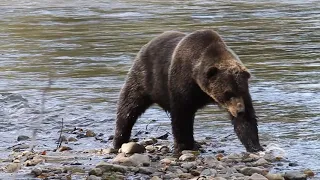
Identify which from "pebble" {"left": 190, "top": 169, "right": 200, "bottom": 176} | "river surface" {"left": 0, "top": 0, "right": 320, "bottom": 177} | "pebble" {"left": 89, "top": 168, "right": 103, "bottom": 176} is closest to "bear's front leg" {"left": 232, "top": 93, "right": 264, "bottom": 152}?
"river surface" {"left": 0, "top": 0, "right": 320, "bottom": 177}

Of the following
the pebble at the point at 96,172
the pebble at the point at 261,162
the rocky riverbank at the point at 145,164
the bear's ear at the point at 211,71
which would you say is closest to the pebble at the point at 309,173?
the rocky riverbank at the point at 145,164

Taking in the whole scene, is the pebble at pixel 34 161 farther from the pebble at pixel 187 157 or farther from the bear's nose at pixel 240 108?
the bear's nose at pixel 240 108

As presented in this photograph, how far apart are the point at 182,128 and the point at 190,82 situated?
490 mm

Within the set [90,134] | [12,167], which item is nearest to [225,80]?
[12,167]

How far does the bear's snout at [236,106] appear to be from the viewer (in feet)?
29.0

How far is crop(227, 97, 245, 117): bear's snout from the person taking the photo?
8.83m

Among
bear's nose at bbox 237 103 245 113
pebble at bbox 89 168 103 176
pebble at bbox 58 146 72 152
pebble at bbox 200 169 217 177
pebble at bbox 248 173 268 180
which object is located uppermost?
bear's nose at bbox 237 103 245 113

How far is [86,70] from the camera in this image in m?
16.2

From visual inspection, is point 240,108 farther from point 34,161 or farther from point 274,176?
point 34,161

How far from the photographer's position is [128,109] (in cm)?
1015

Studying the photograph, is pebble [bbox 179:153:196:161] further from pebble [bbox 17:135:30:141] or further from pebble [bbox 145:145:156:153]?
pebble [bbox 17:135:30:141]

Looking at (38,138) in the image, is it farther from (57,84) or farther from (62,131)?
(57,84)

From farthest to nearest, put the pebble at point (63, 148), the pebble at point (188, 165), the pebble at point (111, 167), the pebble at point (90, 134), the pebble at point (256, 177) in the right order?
the pebble at point (90, 134), the pebble at point (63, 148), the pebble at point (188, 165), the pebble at point (111, 167), the pebble at point (256, 177)

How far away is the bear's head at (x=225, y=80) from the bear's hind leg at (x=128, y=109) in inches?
43.5
